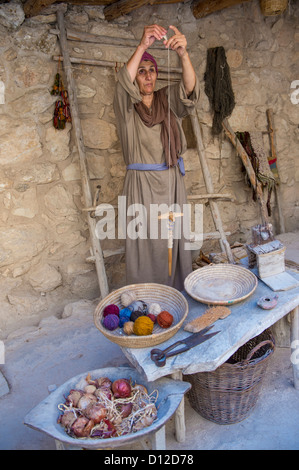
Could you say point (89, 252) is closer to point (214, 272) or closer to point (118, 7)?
point (214, 272)

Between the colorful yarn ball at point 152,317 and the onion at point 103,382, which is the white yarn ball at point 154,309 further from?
the onion at point 103,382

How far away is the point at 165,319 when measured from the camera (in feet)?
5.82

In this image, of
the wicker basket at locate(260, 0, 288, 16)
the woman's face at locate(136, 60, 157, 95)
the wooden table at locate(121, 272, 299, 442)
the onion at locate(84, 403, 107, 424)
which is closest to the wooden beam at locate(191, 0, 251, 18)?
the wicker basket at locate(260, 0, 288, 16)

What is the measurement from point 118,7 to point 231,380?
99.3 inches

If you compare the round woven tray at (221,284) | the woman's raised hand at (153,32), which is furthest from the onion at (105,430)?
the woman's raised hand at (153,32)

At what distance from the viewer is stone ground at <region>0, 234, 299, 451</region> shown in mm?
1818

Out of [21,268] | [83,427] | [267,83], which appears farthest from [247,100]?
[83,427]

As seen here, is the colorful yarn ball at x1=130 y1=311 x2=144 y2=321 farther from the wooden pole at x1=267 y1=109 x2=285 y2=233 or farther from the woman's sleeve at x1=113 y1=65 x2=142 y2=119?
the wooden pole at x1=267 y1=109 x2=285 y2=233

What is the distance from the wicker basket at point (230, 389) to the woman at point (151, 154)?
3.34ft

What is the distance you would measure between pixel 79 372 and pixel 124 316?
0.73 meters

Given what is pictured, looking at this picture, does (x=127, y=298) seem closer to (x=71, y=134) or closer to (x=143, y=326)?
(x=143, y=326)

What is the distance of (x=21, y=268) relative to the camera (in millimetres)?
2904

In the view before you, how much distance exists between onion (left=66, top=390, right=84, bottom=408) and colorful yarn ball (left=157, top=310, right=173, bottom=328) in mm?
449

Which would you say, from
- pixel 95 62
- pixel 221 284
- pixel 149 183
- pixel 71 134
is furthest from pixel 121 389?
pixel 95 62
